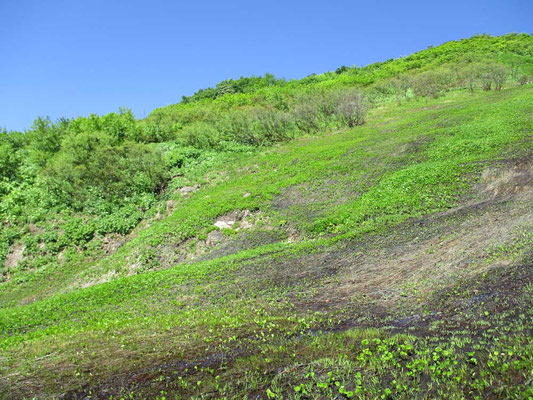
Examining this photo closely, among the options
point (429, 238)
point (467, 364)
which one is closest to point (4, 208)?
point (429, 238)

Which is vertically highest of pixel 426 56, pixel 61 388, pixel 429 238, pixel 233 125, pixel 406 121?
pixel 426 56

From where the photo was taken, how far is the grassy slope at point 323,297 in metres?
6.80

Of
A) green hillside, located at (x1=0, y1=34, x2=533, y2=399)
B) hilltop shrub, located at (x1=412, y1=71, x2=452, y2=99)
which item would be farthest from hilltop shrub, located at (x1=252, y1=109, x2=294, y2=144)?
hilltop shrub, located at (x1=412, y1=71, x2=452, y2=99)

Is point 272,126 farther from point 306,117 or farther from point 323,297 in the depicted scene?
point 323,297

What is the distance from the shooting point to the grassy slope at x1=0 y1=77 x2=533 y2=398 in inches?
268

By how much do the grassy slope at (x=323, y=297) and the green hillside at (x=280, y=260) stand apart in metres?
0.07

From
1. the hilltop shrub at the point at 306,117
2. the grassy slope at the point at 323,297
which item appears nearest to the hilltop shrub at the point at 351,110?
the hilltop shrub at the point at 306,117

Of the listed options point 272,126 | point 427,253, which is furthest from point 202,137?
point 427,253

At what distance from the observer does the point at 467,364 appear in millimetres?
6301

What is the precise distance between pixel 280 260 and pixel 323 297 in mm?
5207

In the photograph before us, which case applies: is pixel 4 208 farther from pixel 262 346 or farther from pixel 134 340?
pixel 262 346

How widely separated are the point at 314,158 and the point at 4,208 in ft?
102

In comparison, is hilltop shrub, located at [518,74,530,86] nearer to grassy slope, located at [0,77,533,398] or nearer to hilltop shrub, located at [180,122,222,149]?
grassy slope, located at [0,77,533,398]

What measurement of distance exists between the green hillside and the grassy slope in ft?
0.23
